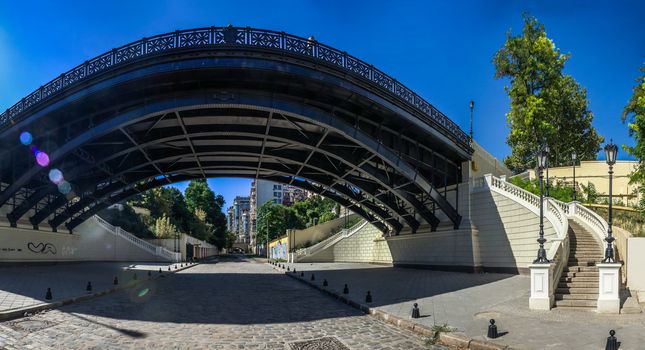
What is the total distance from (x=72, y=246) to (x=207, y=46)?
2570cm

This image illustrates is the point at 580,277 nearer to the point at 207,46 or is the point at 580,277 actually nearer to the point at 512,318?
the point at 512,318

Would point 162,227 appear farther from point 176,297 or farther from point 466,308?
point 466,308

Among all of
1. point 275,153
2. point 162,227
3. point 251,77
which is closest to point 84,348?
point 251,77

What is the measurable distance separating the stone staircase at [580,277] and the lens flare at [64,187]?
26.1 meters

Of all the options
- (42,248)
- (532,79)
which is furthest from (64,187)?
(532,79)

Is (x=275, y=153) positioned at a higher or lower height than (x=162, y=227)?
higher

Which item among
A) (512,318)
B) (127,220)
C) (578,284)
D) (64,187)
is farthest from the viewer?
(127,220)

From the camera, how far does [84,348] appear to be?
7.21 metres

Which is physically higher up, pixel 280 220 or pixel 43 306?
pixel 43 306

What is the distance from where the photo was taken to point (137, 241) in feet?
145

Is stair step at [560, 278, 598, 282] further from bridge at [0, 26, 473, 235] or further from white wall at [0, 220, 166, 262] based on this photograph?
white wall at [0, 220, 166, 262]

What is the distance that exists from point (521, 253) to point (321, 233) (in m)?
34.4

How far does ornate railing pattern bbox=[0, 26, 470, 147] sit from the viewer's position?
18.6 meters

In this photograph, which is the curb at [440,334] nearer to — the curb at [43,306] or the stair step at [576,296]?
the stair step at [576,296]
